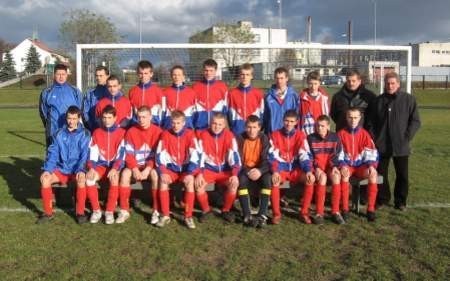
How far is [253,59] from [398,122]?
20.2 feet

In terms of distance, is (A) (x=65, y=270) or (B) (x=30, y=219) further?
(B) (x=30, y=219)

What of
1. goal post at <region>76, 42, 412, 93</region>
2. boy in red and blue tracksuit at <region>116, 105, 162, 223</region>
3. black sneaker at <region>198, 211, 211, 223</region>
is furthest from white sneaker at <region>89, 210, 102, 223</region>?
goal post at <region>76, 42, 412, 93</region>

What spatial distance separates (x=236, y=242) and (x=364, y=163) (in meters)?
2.00

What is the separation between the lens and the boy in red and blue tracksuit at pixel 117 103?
6.36 m

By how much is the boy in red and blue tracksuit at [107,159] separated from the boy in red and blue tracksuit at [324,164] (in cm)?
225

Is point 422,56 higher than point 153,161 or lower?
higher

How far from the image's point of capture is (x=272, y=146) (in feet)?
19.3

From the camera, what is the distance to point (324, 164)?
19.4 feet

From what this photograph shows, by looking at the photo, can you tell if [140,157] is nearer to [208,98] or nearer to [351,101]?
[208,98]

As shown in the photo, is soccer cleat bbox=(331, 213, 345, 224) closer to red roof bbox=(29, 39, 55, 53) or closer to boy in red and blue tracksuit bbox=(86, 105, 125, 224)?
boy in red and blue tracksuit bbox=(86, 105, 125, 224)

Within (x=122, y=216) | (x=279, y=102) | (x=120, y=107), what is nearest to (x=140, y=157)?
(x=122, y=216)

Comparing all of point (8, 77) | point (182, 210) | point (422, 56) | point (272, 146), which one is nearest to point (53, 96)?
point (182, 210)

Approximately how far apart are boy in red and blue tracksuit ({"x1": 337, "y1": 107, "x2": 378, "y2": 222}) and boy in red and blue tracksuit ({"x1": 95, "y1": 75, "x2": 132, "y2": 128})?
2.76 meters

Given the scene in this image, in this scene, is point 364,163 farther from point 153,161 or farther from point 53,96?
point 53,96
